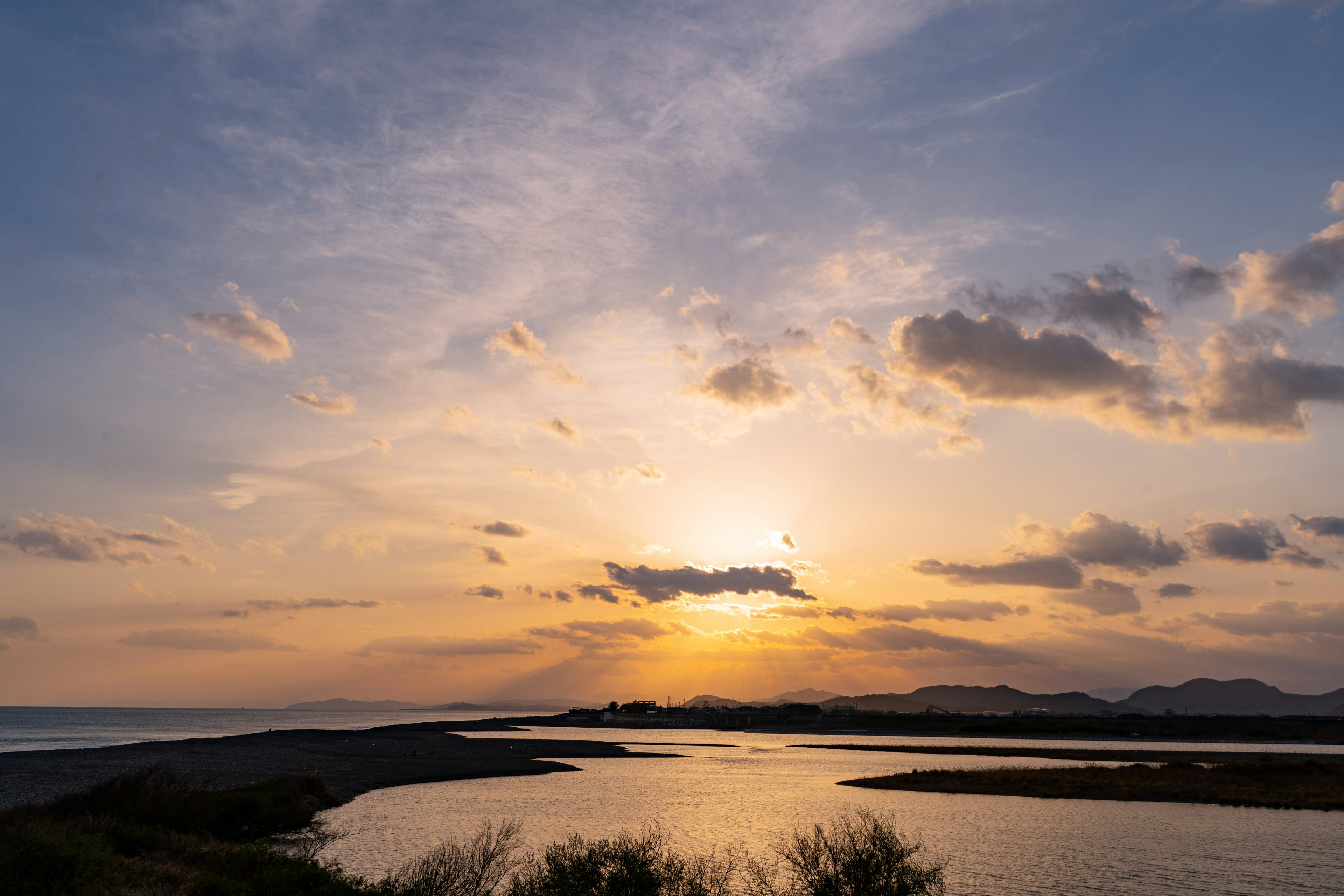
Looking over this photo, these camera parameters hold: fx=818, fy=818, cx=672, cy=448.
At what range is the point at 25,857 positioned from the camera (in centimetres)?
2625

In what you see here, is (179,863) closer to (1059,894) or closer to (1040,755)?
(1059,894)

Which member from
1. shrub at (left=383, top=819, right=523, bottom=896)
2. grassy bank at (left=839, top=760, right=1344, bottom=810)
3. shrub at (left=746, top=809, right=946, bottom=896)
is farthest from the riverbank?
shrub at (left=383, top=819, right=523, bottom=896)

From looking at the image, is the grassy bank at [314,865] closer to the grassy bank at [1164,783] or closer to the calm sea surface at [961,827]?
the calm sea surface at [961,827]

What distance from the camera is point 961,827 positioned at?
60.8 meters

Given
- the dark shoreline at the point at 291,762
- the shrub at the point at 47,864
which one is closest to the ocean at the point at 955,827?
the dark shoreline at the point at 291,762

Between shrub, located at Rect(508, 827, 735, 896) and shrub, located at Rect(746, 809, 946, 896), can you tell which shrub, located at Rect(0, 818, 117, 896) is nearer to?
shrub, located at Rect(508, 827, 735, 896)

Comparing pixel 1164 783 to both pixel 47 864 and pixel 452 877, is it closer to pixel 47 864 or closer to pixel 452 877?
pixel 452 877

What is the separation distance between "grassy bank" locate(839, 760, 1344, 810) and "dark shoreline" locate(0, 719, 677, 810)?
170ft

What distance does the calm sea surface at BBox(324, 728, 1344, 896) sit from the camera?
43500 mm

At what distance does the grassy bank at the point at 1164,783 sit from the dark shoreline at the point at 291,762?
51927mm

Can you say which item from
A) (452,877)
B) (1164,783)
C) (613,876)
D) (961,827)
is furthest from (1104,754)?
(452,877)

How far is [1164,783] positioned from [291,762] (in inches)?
4019

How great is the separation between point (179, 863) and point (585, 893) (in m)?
20.0

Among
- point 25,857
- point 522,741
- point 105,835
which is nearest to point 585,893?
point 25,857
